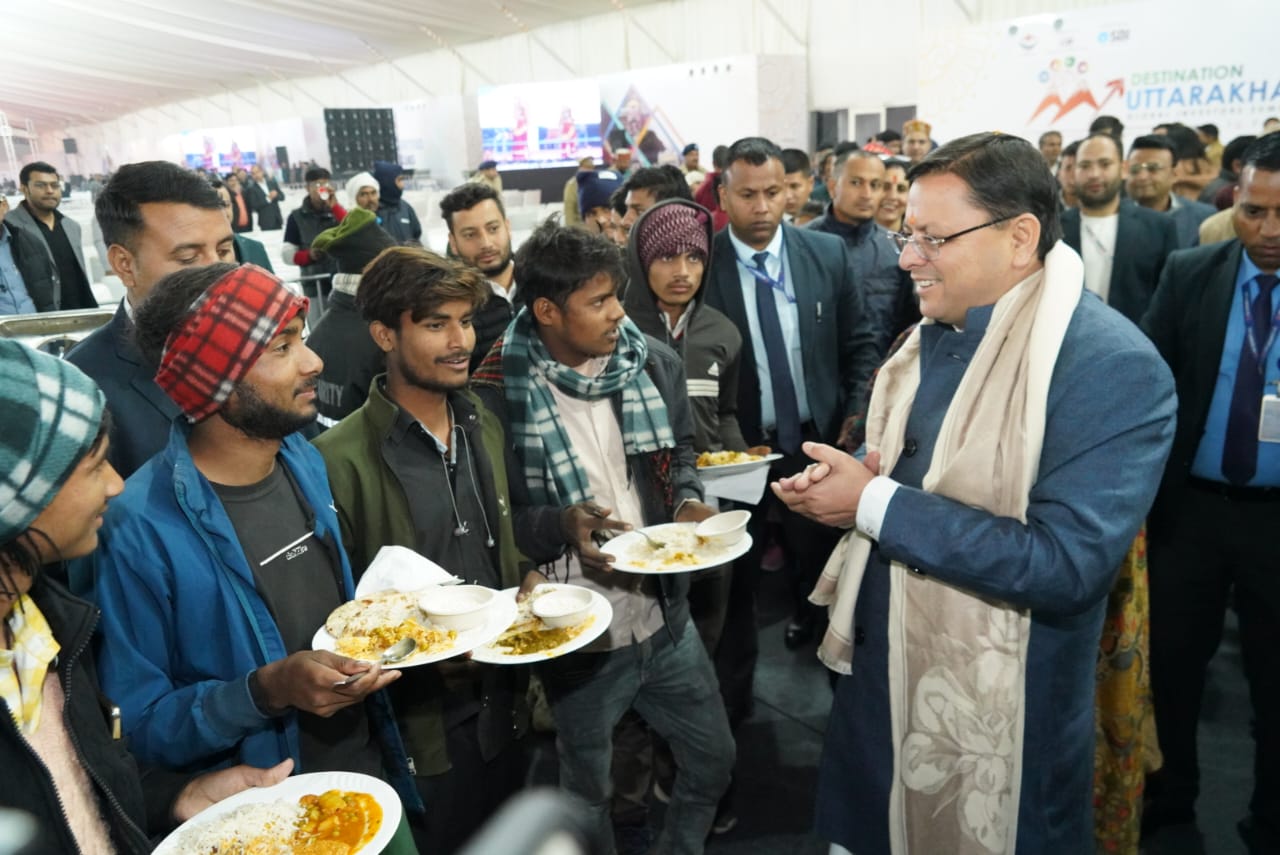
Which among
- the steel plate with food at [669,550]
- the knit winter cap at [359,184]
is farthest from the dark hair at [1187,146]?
the knit winter cap at [359,184]

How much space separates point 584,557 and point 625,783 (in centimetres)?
116

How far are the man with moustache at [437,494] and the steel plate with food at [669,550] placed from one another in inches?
9.2

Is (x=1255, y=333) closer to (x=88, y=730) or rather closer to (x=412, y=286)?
(x=412, y=286)

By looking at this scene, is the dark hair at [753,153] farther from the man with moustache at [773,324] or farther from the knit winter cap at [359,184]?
the knit winter cap at [359,184]

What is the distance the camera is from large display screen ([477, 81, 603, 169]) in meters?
20.2

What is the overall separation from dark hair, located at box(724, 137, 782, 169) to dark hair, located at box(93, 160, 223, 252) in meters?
2.33

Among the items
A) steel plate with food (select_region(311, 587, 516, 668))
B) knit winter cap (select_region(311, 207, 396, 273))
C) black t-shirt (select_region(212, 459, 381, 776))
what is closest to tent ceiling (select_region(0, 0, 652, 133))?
knit winter cap (select_region(311, 207, 396, 273))

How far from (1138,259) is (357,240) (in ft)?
12.8

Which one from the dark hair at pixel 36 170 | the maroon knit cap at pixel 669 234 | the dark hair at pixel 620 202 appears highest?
the dark hair at pixel 36 170

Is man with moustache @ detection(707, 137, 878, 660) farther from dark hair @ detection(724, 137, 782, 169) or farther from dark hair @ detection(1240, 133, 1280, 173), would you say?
dark hair @ detection(1240, 133, 1280, 173)

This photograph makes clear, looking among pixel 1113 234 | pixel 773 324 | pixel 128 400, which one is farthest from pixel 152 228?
pixel 1113 234

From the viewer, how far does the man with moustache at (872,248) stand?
4.46m

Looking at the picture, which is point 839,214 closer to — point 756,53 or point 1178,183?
point 1178,183

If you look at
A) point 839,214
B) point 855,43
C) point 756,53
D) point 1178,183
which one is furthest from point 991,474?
point 756,53
